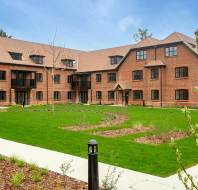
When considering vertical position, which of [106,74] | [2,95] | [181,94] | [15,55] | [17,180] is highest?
[15,55]

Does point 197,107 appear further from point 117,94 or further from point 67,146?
point 67,146

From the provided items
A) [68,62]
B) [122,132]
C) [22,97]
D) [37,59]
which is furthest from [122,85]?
[122,132]

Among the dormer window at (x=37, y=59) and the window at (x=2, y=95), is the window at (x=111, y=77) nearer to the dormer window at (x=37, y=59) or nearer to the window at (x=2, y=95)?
the dormer window at (x=37, y=59)

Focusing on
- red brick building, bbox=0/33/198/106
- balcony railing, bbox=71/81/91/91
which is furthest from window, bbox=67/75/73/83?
balcony railing, bbox=71/81/91/91

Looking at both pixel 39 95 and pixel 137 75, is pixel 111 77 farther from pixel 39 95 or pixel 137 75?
pixel 39 95

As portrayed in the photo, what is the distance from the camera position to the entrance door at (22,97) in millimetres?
48312

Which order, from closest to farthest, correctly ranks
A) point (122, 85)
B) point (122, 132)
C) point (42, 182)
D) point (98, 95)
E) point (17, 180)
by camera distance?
point (17, 180) → point (42, 182) → point (122, 132) → point (122, 85) → point (98, 95)

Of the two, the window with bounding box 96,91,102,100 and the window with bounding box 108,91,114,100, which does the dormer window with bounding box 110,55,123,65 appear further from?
the window with bounding box 96,91,102,100

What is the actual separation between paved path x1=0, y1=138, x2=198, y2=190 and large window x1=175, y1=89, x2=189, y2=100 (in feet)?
105

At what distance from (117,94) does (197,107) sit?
1383cm

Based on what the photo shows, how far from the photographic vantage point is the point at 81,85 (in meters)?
55.2

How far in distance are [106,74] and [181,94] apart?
47.8 ft

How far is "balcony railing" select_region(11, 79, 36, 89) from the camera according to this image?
155 feet

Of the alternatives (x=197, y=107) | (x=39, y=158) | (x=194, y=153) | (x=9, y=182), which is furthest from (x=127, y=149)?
(x=197, y=107)
